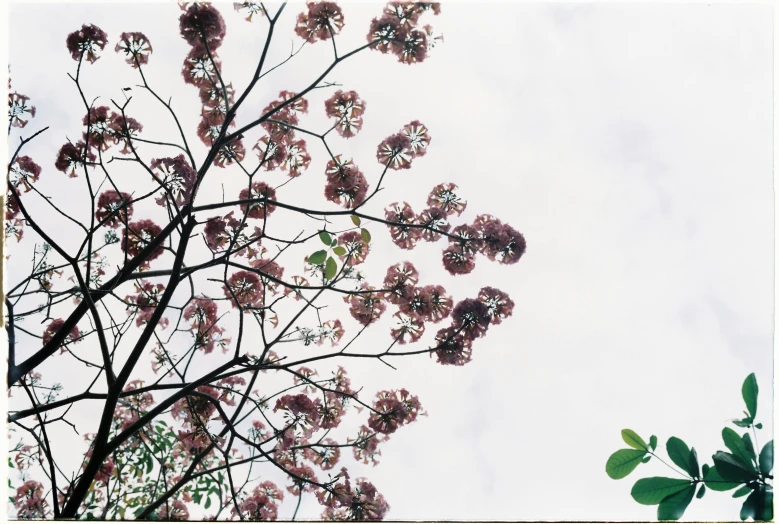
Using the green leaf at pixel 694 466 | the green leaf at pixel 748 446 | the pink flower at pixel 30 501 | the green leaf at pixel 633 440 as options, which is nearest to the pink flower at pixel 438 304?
the green leaf at pixel 633 440

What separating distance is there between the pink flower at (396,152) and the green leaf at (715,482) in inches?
34.7

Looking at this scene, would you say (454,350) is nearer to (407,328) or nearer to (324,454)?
(407,328)

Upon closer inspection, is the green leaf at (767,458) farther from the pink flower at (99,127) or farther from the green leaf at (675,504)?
the pink flower at (99,127)

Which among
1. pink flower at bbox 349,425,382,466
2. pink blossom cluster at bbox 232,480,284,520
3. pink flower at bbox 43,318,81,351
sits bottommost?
pink blossom cluster at bbox 232,480,284,520

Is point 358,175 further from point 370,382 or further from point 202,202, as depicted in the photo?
point 370,382

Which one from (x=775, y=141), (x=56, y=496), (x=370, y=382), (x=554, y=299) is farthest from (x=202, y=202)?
(x=775, y=141)

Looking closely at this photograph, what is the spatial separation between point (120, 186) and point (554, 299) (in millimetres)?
981

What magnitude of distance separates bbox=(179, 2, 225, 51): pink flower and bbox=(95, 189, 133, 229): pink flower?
0.37 m

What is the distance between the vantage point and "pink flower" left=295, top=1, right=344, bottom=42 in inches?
51.4

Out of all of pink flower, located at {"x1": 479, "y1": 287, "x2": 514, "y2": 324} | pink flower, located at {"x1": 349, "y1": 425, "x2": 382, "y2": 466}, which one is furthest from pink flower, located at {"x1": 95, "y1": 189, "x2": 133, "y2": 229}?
pink flower, located at {"x1": 479, "y1": 287, "x2": 514, "y2": 324}

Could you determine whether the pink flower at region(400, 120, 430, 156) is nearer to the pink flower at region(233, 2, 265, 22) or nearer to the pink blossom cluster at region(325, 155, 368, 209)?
the pink blossom cluster at region(325, 155, 368, 209)

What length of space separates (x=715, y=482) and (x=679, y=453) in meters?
0.11

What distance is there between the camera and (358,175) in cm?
131

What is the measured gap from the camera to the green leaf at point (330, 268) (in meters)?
1.30
